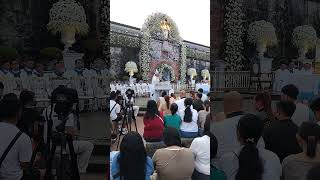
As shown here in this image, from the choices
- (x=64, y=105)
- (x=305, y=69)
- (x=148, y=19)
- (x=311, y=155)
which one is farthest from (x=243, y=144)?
(x=305, y=69)

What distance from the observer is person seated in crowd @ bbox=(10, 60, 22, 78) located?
3619 mm

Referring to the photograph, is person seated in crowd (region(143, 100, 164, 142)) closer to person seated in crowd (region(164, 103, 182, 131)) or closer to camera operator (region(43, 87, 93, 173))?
person seated in crowd (region(164, 103, 182, 131))

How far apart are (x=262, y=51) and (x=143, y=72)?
1201 millimetres

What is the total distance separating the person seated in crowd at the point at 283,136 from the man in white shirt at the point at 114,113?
1.43 m

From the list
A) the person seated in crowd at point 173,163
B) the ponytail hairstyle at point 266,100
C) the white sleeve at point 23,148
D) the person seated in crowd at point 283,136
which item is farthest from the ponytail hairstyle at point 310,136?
the white sleeve at point 23,148

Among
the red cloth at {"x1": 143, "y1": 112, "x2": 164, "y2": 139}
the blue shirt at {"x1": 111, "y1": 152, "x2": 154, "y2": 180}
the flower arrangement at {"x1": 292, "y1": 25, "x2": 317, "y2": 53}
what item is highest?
the flower arrangement at {"x1": 292, "y1": 25, "x2": 317, "y2": 53}

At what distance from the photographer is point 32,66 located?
3689 mm

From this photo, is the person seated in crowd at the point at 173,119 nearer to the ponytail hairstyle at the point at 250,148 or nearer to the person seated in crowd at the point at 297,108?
the person seated in crowd at the point at 297,108

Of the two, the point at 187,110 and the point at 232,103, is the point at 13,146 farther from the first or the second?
the point at 187,110

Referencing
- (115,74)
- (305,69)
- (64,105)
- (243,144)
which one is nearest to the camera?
(243,144)

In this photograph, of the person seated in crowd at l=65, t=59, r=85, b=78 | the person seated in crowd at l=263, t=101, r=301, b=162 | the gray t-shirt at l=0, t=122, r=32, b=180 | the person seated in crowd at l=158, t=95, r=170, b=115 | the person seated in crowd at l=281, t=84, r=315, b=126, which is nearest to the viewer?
the gray t-shirt at l=0, t=122, r=32, b=180

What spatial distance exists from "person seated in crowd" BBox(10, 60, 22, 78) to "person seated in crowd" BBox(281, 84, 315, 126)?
227 cm

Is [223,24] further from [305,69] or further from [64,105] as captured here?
[64,105]

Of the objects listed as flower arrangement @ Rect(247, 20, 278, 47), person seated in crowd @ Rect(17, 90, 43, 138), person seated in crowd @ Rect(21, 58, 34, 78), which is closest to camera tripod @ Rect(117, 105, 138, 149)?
person seated in crowd @ Rect(17, 90, 43, 138)
